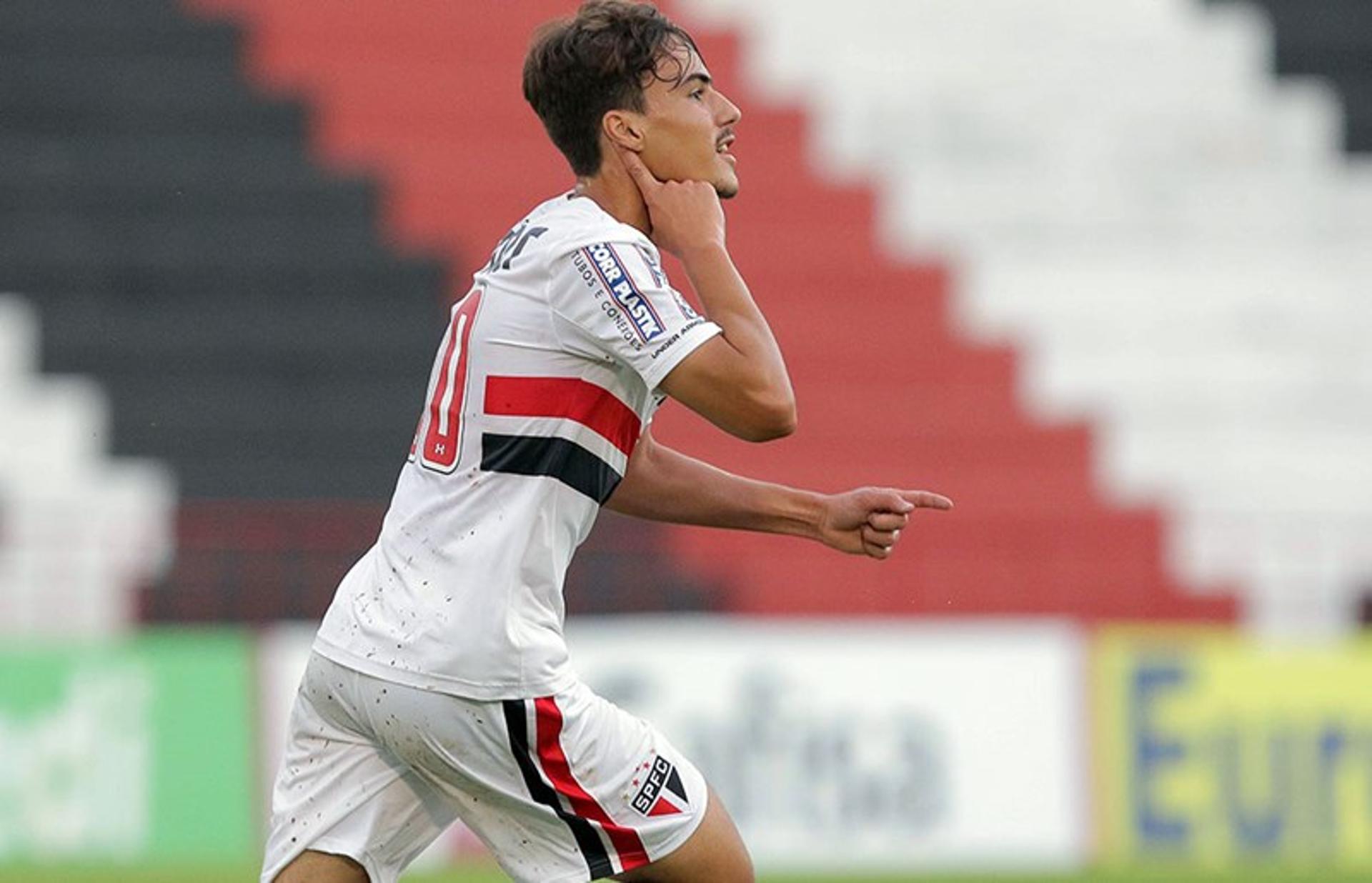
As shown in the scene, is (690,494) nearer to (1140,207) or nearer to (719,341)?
(719,341)

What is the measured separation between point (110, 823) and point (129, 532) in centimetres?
208

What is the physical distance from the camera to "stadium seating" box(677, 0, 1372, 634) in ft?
47.7

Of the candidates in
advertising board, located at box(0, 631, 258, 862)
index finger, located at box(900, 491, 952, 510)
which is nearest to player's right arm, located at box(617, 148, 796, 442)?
index finger, located at box(900, 491, 952, 510)

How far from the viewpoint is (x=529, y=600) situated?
422 centimetres

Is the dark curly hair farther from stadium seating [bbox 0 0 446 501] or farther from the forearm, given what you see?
stadium seating [bbox 0 0 446 501]

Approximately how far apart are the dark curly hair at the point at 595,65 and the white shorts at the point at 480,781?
36.1 inches

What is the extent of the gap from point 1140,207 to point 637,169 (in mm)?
11792

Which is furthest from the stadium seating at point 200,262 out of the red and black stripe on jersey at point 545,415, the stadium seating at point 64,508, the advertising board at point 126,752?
the red and black stripe on jersey at point 545,415

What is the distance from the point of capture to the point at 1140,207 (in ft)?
51.6

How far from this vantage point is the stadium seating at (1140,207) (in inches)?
573

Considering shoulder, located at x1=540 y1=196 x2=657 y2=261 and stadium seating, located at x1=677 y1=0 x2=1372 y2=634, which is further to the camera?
stadium seating, located at x1=677 y1=0 x2=1372 y2=634

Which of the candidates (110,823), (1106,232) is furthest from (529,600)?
(1106,232)

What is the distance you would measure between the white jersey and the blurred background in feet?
18.8

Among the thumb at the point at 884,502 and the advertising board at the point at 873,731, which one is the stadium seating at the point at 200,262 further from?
the thumb at the point at 884,502
